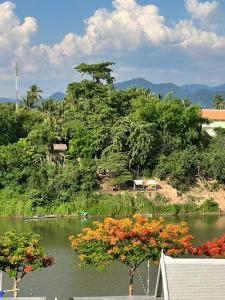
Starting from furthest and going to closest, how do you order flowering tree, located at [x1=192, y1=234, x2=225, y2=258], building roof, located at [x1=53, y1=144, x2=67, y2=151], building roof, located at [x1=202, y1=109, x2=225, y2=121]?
building roof, located at [x1=202, y1=109, x2=225, y2=121]
building roof, located at [x1=53, y1=144, x2=67, y2=151]
flowering tree, located at [x1=192, y1=234, x2=225, y2=258]

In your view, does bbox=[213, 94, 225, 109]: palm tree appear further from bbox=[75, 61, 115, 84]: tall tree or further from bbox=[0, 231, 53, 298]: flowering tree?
bbox=[0, 231, 53, 298]: flowering tree

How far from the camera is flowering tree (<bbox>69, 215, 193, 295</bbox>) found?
19.0 m

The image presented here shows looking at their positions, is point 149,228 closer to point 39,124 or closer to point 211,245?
point 211,245

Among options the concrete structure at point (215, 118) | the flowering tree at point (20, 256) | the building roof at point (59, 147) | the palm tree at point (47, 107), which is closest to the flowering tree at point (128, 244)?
the flowering tree at point (20, 256)

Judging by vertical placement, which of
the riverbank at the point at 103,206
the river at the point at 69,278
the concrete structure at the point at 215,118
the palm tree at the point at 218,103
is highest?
the palm tree at the point at 218,103

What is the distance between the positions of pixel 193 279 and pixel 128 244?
5.13 meters

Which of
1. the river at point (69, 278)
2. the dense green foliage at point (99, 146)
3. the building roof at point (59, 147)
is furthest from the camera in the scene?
the building roof at point (59, 147)

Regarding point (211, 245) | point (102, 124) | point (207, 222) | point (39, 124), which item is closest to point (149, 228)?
point (211, 245)

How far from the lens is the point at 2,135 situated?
45781 mm

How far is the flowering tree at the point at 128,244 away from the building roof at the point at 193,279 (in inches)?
162

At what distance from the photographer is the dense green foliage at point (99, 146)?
41781 millimetres

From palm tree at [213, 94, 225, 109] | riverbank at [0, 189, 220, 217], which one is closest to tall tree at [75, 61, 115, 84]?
riverbank at [0, 189, 220, 217]

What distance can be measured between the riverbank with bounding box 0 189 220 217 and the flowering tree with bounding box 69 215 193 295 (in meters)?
20.1

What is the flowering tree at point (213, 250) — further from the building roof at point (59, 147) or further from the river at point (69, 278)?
the building roof at point (59, 147)
